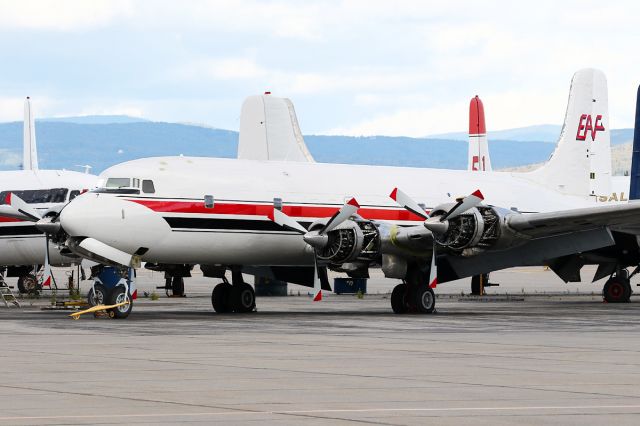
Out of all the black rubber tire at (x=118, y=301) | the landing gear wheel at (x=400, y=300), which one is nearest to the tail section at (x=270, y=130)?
the landing gear wheel at (x=400, y=300)

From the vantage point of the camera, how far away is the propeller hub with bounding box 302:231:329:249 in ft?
91.9

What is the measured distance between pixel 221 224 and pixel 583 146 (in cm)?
1615

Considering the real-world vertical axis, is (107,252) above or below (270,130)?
below

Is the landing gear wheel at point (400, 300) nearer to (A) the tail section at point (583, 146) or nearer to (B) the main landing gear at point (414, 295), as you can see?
(B) the main landing gear at point (414, 295)

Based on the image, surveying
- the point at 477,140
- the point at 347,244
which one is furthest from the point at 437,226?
the point at 477,140

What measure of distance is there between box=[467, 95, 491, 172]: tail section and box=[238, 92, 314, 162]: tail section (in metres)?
27.2

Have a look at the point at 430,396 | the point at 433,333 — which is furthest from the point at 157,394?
the point at 433,333

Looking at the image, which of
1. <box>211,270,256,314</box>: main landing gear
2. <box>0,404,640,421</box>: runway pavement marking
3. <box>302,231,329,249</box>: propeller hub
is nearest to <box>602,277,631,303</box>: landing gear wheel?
<box>211,270,256,314</box>: main landing gear

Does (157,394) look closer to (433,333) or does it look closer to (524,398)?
(524,398)

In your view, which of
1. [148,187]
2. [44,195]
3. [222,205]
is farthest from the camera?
[44,195]

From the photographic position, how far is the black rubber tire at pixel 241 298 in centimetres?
3073

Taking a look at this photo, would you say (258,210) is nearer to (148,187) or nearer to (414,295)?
(148,187)

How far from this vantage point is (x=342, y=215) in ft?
93.5

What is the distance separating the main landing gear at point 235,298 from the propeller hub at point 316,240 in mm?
3310
